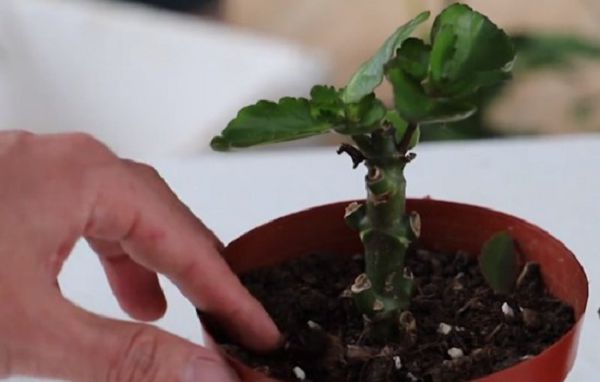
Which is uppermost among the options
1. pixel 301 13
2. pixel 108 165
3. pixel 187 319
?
pixel 301 13

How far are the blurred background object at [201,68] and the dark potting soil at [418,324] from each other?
0.87 meters

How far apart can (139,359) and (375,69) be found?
186 millimetres

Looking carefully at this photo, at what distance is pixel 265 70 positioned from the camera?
5.15 feet

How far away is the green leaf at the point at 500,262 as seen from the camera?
2.09 ft

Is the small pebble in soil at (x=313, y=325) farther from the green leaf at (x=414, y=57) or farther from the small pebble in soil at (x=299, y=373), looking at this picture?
the green leaf at (x=414, y=57)

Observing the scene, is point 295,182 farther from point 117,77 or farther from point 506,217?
point 117,77

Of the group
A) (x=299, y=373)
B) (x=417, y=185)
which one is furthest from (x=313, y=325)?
(x=417, y=185)

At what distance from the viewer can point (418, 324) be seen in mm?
629

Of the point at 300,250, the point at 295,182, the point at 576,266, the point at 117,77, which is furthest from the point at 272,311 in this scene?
the point at 117,77

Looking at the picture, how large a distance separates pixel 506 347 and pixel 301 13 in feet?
5.27

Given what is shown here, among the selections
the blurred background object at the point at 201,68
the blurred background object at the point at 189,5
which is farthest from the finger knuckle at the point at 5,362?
the blurred background object at the point at 189,5

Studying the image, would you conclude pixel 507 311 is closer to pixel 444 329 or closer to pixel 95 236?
pixel 444 329

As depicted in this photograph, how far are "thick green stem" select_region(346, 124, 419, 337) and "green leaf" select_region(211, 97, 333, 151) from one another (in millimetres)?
29

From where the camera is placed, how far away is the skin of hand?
57 cm
